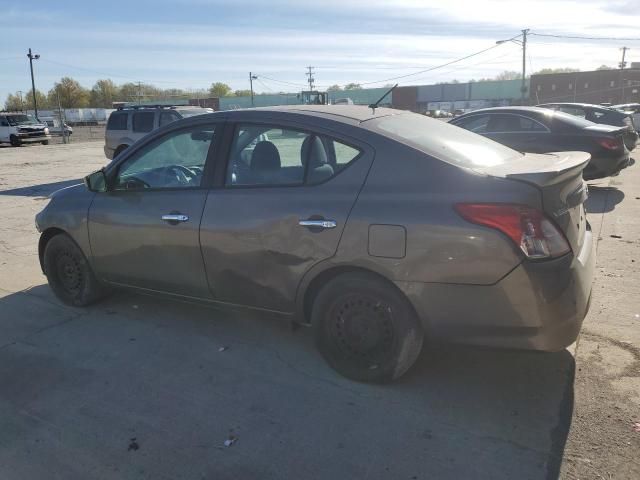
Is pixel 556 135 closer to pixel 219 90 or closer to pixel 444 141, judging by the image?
pixel 444 141

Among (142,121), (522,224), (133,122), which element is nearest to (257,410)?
(522,224)

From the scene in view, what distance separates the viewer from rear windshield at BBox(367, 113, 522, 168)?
317cm

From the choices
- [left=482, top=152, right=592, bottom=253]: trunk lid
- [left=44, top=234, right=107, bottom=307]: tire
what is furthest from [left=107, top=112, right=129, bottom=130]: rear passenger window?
[left=482, top=152, right=592, bottom=253]: trunk lid

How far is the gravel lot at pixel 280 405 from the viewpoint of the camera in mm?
2625

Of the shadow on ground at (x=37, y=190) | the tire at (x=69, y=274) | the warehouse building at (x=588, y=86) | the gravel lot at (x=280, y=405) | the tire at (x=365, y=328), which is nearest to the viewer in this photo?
the gravel lot at (x=280, y=405)

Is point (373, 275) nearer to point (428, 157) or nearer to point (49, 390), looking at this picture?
point (428, 157)

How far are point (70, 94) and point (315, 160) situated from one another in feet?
401

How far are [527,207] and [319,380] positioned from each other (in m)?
1.65

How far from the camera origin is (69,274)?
475 centimetres

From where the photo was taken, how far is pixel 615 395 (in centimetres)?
310

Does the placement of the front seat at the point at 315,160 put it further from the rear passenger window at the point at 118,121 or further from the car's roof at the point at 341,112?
the rear passenger window at the point at 118,121

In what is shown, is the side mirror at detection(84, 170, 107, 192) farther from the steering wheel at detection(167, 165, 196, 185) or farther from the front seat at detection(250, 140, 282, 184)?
the front seat at detection(250, 140, 282, 184)

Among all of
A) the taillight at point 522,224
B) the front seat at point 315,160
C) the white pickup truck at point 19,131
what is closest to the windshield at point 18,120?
the white pickup truck at point 19,131

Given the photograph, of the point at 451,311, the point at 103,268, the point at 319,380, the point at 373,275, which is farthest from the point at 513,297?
the point at 103,268
